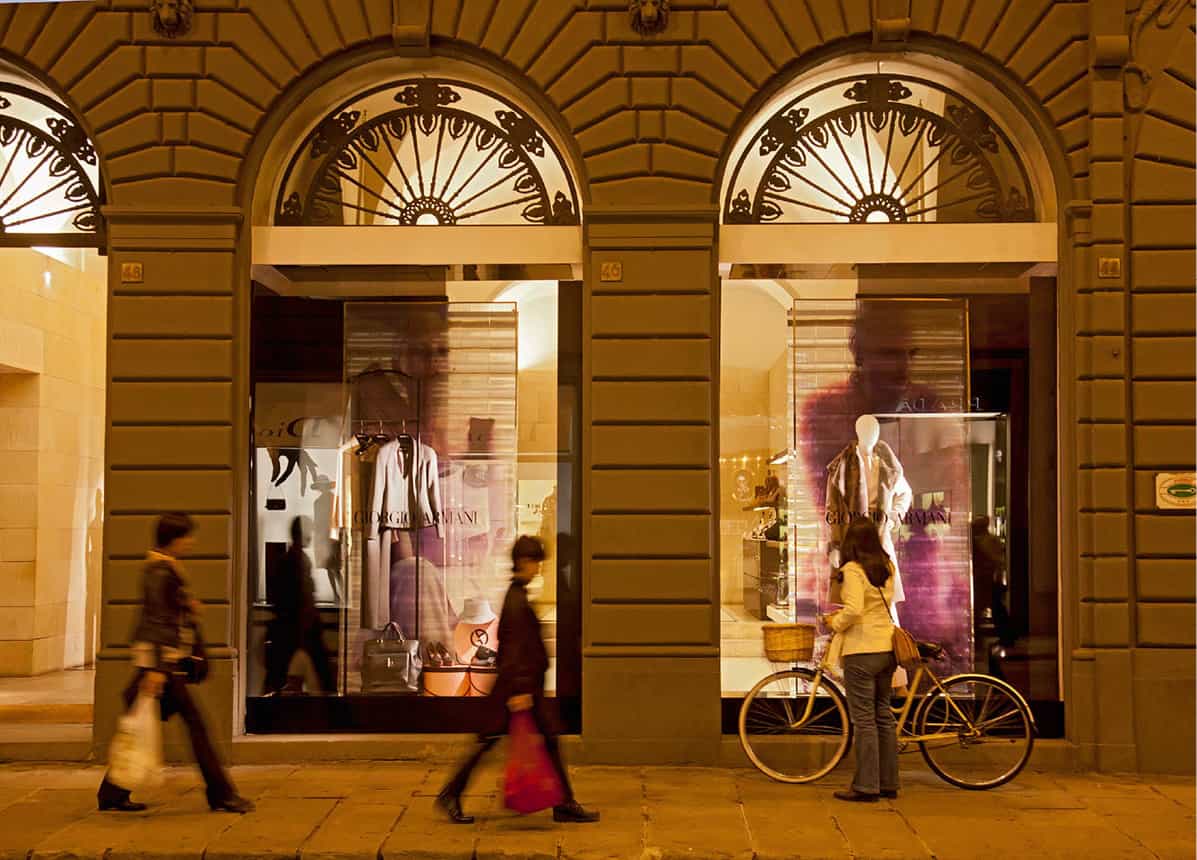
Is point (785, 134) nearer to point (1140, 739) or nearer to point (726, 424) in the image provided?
point (726, 424)

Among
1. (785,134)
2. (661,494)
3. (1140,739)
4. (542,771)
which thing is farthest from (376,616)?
(1140,739)

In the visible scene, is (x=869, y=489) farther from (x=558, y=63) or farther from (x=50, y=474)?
(x=50, y=474)

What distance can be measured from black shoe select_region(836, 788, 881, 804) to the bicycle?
49 cm

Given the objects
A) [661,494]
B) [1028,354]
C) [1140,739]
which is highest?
[1028,354]

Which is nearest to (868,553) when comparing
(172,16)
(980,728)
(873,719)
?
(873,719)

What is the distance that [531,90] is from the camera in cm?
1081

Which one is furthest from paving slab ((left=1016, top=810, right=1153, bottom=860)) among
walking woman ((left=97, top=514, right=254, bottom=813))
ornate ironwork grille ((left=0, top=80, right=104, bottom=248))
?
ornate ironwork grille ((left=0, top=80, right=104, bottom=248))

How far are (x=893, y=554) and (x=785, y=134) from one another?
3.46 meters

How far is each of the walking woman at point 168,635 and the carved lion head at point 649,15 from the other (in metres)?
5.09

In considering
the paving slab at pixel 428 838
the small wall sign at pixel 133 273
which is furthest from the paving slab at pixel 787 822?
the small wall sign at pixel 133 273

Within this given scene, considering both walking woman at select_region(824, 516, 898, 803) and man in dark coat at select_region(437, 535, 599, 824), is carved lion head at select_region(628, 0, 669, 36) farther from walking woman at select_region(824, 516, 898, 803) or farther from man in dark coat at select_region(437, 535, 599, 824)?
man in dark coat at select_region(437, 535, 599, 824)

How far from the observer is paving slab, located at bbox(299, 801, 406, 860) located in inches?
303

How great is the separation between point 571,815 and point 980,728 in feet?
10.2

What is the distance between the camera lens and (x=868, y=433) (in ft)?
36.4
